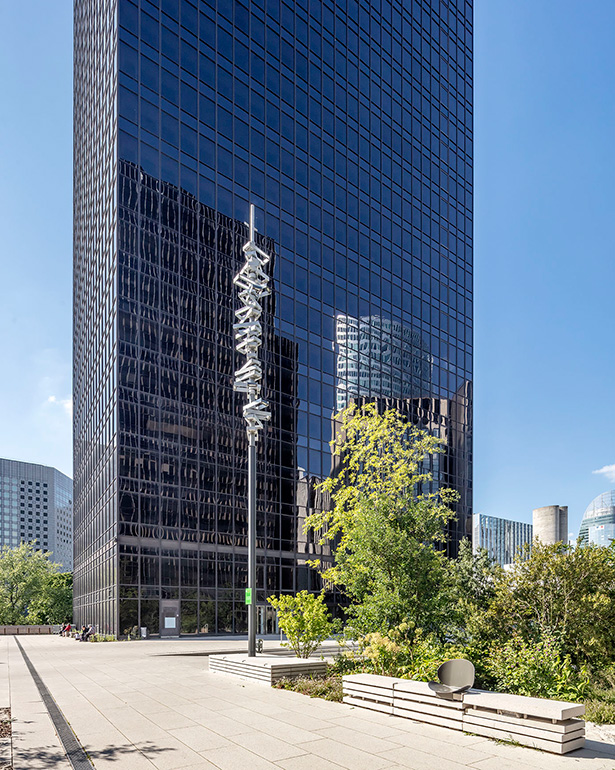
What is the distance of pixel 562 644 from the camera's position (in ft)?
49.0

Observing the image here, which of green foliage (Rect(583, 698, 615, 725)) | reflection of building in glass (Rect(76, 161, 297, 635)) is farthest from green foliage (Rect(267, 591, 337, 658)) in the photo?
reflection of building in glass (Rect(76, 161, 297, 635))

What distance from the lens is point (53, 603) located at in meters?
87.5

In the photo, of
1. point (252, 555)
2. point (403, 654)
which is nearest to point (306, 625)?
point (252, 555)

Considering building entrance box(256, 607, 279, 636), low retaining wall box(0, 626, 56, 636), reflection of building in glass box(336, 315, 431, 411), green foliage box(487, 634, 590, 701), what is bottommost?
low retaining wall box(0, 626, 56, 636)

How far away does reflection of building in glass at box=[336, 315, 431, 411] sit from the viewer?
2308 inches

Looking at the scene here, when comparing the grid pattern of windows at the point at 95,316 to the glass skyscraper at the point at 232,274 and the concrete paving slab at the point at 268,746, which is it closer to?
the glass skyscraper at the point at 232,274

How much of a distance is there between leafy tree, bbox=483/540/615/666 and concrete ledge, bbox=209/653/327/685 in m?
4.31

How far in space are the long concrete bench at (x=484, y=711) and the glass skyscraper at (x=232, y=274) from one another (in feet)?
106

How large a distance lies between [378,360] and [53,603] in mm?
55553

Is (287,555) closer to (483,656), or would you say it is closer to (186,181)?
(186,181)

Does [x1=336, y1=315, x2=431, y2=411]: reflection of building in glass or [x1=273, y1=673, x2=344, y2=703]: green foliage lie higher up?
[x1=336, y1=315, x2=431, y2=411]: reflection of building in glass

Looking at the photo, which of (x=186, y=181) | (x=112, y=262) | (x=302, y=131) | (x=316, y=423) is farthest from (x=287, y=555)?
(x=302, y=131)

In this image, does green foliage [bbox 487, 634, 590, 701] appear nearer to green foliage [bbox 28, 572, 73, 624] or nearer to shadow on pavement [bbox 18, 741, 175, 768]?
shadow on pavement [bbox 18, 741, 175, 768]

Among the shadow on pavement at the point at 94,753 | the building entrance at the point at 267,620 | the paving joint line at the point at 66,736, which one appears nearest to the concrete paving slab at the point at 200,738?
the shadow on pavement at the point at 94,753
